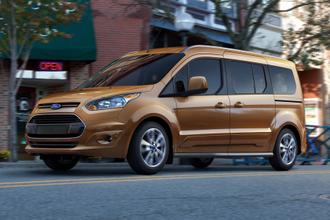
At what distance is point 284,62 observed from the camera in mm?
11383

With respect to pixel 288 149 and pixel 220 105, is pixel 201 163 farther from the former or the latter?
pixel 220 105

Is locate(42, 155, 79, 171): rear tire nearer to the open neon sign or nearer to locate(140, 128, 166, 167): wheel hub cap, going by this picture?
locate(140, 128, 166, 167): wheel hub cap

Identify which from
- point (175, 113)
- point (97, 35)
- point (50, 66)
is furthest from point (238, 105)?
point (97, 35)

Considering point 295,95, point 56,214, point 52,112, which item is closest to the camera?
point 56,214

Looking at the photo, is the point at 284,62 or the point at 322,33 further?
the point at 322,33

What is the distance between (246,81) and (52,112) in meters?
3.68

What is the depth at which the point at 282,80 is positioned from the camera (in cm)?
1108

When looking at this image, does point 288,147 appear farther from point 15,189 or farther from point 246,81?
point 15,189

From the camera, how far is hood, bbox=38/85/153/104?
8.09 meters

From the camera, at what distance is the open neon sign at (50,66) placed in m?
14.8

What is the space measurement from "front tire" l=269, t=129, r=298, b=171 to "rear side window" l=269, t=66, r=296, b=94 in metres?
0.78

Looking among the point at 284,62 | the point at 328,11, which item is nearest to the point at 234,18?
the point at 328,11

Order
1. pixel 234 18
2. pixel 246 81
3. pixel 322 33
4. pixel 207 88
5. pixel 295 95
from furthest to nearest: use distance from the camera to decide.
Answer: pixel 234 18 → pixel 322 33 → pixel 295 95 → pixel 246 81 → pixel 207 88

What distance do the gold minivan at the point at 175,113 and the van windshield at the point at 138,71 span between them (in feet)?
0.06
